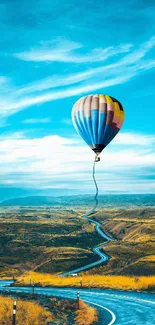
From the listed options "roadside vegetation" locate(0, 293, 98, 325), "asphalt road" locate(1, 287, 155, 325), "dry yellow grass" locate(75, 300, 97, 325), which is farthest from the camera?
"asphalt road" locate(1, 287, 155, 325)

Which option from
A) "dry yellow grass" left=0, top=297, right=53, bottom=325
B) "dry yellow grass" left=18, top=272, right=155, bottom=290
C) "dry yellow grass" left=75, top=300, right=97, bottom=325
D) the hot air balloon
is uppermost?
the hot air balloon

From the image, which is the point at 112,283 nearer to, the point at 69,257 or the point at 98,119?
the point at 98,119

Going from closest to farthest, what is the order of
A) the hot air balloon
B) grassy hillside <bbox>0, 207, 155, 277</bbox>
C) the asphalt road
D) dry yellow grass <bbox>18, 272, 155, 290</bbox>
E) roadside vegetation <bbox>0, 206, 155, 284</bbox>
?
the asphalt road
the hot air balloon
dry yellow grass <bbox>18, 272, 155, 290</bbox>
roadside vegetation <bbox>0, 206, 155, 284</bbox>
grassy hillside <bbox>0, 207, 155, 277</bbox>

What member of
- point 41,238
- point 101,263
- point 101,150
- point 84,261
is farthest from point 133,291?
point 41,238

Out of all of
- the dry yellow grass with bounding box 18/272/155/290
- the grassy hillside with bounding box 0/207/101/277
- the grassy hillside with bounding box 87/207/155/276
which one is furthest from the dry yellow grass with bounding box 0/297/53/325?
the grassy hillside with bounding box 0/207/101/277

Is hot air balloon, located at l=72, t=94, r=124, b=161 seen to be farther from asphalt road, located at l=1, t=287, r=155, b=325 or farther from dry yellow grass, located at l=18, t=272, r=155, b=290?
dry yellow grass, located at l=18, t=272, r=155, b=290

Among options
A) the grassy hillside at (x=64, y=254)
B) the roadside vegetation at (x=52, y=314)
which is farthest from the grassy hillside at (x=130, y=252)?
the roadside vegetation at (x=52, y=314)
